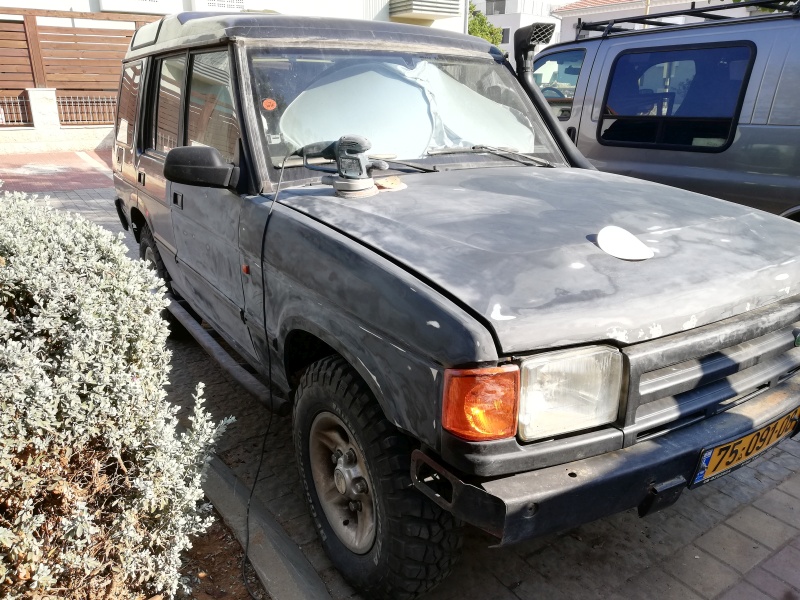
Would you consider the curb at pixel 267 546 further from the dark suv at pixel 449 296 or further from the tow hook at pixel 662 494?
the tow hook at pixel 662 494

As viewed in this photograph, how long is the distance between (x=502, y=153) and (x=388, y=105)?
659 mm

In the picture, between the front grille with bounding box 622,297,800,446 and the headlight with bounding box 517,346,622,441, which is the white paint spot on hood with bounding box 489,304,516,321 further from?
the front grille with bounding box 622,297,800,446

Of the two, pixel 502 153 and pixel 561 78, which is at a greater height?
pixel 561 78

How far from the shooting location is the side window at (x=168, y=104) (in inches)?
144

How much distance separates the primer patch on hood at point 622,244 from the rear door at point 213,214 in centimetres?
157

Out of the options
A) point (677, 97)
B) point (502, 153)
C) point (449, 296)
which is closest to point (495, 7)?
point (677, 97)

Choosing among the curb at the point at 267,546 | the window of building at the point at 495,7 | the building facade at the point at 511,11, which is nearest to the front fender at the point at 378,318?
the curb at the point at 267,546

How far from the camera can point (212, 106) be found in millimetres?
3168

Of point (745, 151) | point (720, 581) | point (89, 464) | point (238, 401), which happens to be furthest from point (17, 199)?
point (745, 151)

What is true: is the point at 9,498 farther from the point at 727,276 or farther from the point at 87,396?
the point at 727,276

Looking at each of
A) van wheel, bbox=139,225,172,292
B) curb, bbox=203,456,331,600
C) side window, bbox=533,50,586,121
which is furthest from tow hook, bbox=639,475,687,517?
side window, bbox=533,50,586,121

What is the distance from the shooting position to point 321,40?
9.93ft

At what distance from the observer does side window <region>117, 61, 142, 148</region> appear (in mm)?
4497

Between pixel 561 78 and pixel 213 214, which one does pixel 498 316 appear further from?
pixel 561 78
